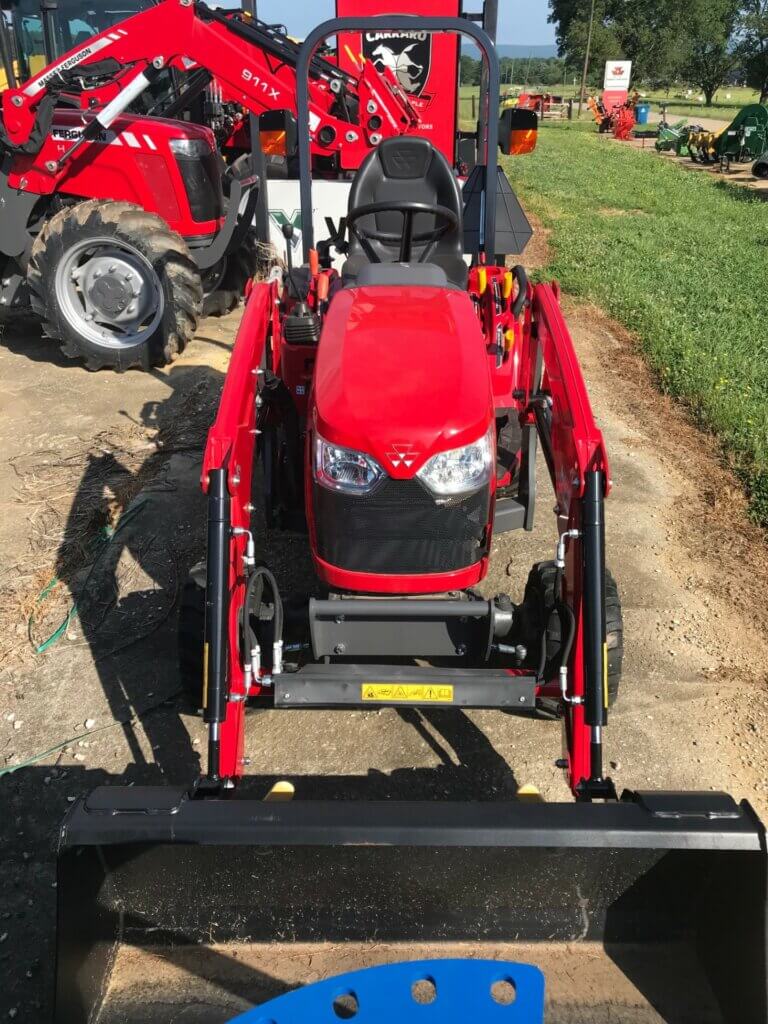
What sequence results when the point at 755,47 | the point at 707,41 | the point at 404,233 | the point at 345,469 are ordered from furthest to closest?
the point at 707,41
the point at 755,47
the point at 404,233
the point at 345,469

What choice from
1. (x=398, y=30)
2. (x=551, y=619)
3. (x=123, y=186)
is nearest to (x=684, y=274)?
(x=123, y=186)

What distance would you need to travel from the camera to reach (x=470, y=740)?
309 cm

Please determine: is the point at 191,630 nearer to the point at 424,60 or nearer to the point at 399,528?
the point at 399,528

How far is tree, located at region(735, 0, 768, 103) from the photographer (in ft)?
136

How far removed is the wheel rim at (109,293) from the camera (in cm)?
604

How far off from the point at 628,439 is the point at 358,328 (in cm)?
327

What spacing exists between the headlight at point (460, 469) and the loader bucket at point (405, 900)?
0.98 m

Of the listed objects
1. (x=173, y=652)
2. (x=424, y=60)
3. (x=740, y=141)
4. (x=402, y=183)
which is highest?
(x=424, y=60)

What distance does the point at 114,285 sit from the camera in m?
6.13

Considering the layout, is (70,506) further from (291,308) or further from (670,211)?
(670,211)

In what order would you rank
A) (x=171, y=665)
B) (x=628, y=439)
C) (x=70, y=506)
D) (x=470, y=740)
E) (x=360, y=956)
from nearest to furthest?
(x=360, y=956) → (x=470, y=740) → (x=171, y=665) → (x=70, y=506) → (x=628, y=439)

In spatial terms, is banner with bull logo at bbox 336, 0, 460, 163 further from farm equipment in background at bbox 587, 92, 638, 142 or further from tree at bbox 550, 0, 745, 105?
tree at bbox 550, 0, 745, 105

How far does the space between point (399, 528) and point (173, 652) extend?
1428 millimetres

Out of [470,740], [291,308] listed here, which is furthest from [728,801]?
[291,308]
